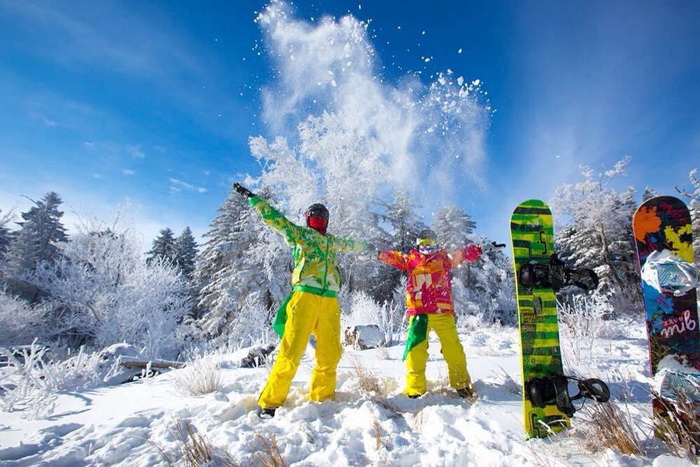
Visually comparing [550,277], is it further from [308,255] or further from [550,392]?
[308,255]

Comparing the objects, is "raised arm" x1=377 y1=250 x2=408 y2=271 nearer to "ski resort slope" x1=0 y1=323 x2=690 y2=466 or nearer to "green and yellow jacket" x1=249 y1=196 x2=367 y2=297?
"green and yellow jacket" x1=249 y1=196 x2=367 y2=297

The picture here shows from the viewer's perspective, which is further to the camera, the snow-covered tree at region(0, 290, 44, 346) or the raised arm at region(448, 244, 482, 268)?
the snow-covered tree at region(0, 290, 44, 346)

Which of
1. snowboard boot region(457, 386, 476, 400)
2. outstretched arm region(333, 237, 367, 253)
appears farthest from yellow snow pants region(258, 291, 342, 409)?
snowboard boot region(457, 386, 476, 400)

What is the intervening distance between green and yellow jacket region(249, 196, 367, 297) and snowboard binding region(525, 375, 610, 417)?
5.96 feet

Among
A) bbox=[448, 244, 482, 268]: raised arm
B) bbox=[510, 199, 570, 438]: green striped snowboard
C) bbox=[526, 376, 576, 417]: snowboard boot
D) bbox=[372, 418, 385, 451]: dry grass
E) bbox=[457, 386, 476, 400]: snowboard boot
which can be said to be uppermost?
bbox=[448, 244, 482, 268]: raised arm

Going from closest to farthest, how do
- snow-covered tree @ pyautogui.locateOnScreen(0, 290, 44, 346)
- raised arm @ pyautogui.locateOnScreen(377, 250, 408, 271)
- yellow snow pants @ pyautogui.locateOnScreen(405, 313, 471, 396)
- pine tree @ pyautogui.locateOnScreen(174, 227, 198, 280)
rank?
yellow snow pants @ pyautogui.locateOnScreen(405, 313, 471, 396) < raised arm @ pyautogui.locateOnScreen(377, 250, 408, 271) < snow-covered tree @ pyautogui.locateOnScreen(0, 290, 44, 346) < pine tree @ pyautogui.locateOnScreen(174, 227, 198, 280)

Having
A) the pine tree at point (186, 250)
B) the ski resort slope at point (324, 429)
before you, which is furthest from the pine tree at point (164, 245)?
the ski resort slope at point (324, 429)

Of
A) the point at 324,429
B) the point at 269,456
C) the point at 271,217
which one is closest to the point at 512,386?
the point at 324,429

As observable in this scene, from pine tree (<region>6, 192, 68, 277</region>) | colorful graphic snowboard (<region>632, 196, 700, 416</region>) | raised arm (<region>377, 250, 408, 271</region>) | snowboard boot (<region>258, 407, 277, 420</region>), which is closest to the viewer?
colorful graphic snowboard (<region>632, 196, 700, 416</region>)

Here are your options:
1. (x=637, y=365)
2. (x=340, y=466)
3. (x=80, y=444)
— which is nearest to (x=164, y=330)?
(x=80, y=444)

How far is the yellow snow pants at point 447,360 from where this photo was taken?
2973 millimetres

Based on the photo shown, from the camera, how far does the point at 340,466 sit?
1.79 m

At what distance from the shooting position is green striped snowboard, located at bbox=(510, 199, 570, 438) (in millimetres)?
2084

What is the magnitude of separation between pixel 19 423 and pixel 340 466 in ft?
8.94
